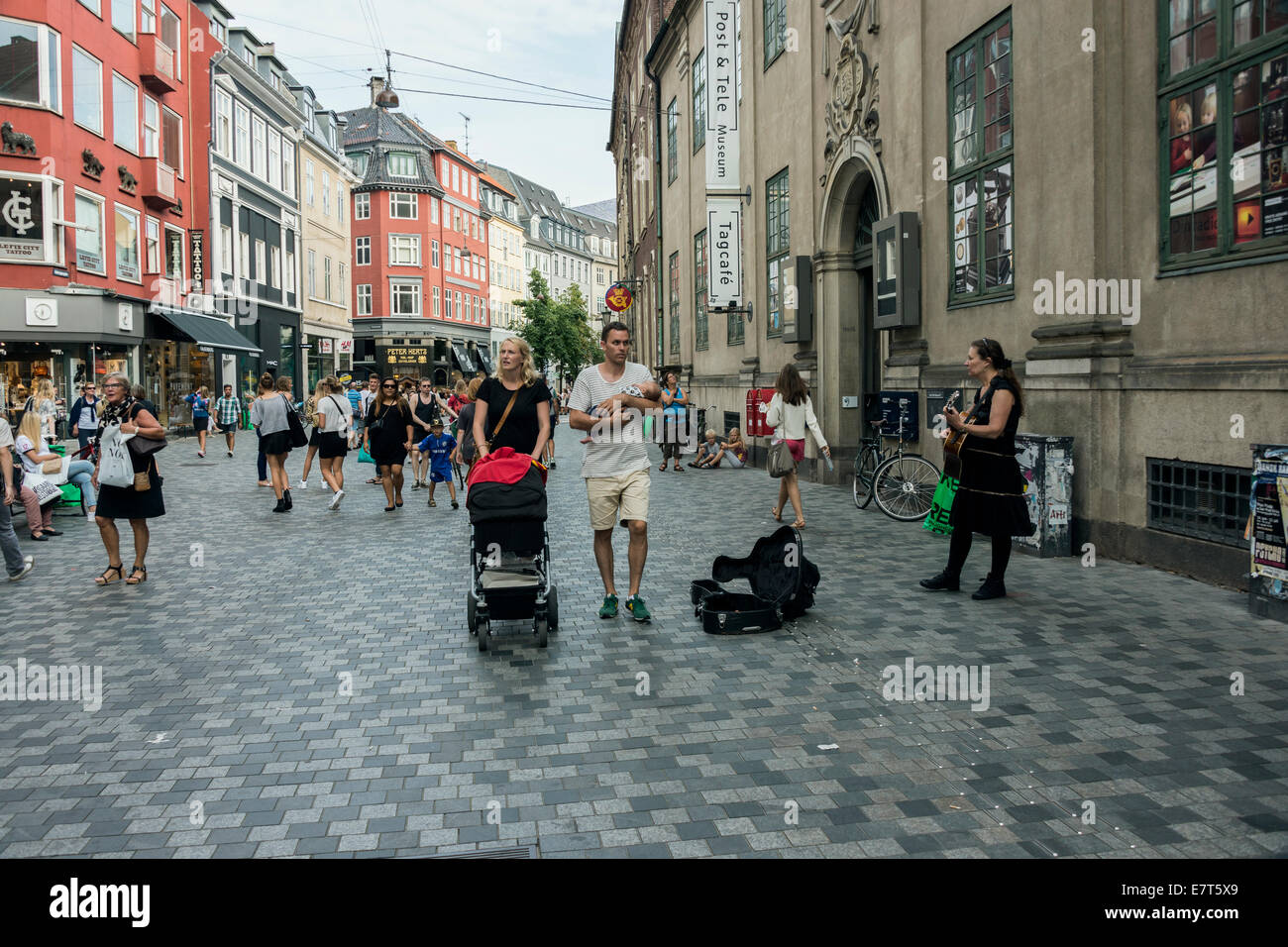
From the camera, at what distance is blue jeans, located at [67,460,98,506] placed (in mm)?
13555

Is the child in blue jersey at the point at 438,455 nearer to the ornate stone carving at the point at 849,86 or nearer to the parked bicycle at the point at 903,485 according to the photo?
the parked bicycle at the point at 903,485

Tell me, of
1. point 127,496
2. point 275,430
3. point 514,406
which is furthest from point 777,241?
point 127,496

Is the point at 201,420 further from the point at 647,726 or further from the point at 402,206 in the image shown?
the point at 402,206

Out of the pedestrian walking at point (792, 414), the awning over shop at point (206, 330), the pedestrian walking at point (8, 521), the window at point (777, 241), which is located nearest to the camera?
the pedestrian walking at point (8, 521)

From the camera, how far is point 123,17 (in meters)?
29.6

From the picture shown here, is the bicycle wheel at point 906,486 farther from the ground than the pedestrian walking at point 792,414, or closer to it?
closer to it

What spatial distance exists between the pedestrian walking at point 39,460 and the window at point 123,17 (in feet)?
68.8

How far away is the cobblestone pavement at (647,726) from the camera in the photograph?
378 centimetres

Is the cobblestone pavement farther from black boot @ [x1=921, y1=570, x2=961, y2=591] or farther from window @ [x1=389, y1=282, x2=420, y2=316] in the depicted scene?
window @ [x1=389, y1=282, x2=420, y2=316]

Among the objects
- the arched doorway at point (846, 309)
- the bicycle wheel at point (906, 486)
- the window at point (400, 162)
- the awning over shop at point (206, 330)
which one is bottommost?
the bicycle wheel at point (906, 486)

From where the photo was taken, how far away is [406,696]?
5496 millimetres

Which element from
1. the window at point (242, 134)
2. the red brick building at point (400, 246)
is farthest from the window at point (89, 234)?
the red brick building at point (400, 246)

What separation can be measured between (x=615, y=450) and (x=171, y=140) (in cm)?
3176

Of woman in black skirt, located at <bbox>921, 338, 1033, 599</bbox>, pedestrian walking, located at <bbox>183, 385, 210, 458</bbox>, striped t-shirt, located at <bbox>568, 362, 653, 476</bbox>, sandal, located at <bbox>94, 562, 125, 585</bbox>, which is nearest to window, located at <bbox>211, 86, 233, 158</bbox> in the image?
pedestrian walking, located at <bbox>183, 385, 210, 458</bbox>
